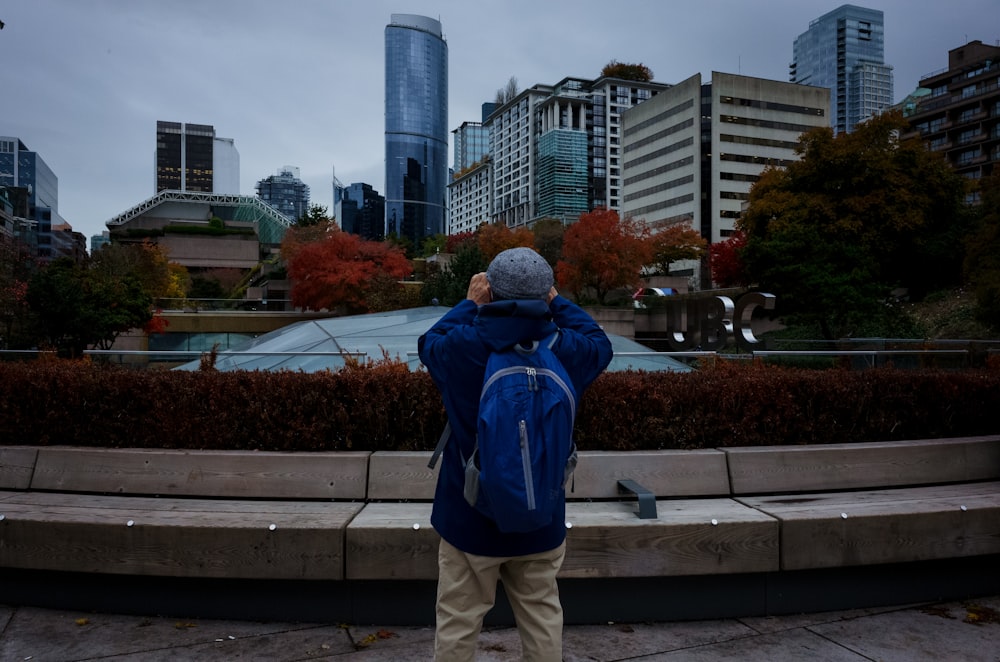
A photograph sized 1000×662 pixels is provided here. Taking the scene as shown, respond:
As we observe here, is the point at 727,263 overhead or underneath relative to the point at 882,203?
underneath

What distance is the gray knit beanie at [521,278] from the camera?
98.9 inches

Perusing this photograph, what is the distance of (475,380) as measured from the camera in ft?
8.02

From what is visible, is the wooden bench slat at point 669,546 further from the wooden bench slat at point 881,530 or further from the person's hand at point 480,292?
the person's hand at point 480,292

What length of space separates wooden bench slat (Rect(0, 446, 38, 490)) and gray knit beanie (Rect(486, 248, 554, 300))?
3.79 metres

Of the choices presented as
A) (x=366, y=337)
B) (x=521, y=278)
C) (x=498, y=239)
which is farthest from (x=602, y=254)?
(x=521, y=278)

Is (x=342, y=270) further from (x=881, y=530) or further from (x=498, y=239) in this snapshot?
(x=881, y=530)

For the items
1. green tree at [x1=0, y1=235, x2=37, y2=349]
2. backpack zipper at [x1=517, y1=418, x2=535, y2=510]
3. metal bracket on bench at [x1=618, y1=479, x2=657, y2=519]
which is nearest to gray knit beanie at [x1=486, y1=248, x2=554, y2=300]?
backpack zipper at [x1=517, y1=418, x2=535, y2=510]

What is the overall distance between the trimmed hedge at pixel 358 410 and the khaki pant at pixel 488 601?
2.19 meters

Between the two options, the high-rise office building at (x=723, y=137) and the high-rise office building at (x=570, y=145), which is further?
the high-rise office building at (x=570, y=145)

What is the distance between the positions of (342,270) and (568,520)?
110 feet

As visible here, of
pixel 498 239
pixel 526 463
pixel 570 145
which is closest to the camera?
pixel 526 463

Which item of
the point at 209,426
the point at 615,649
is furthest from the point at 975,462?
the point at 209,426

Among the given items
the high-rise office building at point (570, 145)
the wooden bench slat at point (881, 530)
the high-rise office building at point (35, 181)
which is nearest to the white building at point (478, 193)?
the high-rise office building at point (570, 145)

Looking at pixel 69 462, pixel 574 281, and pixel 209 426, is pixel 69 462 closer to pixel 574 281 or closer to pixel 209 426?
pixel 209 426
